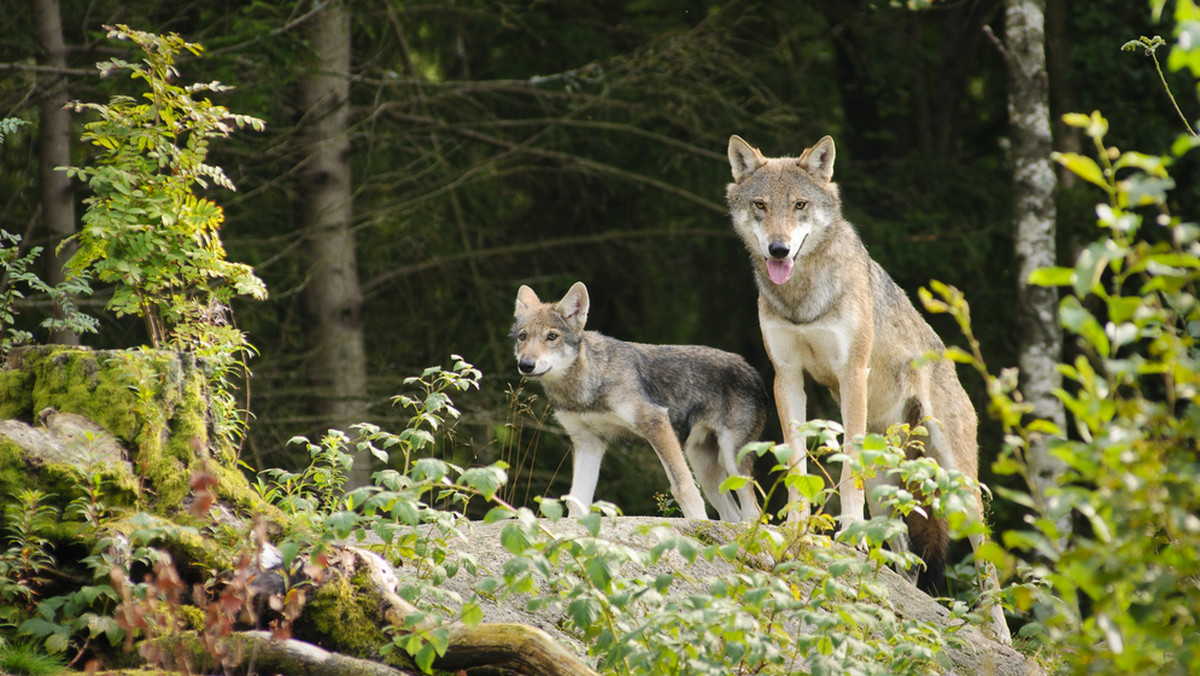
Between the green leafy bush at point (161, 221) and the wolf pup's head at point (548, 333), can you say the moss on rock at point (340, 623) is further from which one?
the wolf pup's head at point (548, 333)

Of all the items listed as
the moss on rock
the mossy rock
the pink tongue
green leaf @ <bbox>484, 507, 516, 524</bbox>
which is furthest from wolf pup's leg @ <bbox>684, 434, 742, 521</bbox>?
green leaf @ <bbox>484, 507, 516, 524</bbox>

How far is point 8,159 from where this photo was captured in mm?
10070

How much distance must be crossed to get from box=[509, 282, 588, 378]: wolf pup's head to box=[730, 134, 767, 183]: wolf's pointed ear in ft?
4.20

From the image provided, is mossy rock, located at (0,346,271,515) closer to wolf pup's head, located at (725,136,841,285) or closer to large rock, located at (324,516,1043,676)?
large rock, located at (324,516,1043,676)

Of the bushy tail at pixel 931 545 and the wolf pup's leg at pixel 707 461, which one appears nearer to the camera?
the bushy tail at pixel 931 545

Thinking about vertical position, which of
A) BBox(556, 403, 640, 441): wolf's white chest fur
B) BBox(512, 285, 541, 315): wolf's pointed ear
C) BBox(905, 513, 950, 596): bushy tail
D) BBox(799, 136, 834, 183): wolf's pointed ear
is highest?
BBox(799, 136, 834, 183): wolf's pointed ear

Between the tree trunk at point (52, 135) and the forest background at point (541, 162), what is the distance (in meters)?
0.04

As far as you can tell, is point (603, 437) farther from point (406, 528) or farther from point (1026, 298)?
point (1026, 298)

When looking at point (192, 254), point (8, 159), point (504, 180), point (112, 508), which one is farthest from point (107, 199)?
point (504, 180)

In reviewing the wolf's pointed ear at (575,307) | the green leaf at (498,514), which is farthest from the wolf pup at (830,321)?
the green leaf at (498,514)

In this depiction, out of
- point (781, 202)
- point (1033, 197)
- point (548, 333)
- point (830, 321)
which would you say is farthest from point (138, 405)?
point (1033, 197)

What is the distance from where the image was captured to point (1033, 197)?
972 cm

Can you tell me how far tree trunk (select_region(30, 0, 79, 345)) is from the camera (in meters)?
8.01

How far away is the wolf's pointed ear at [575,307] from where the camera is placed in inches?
278
